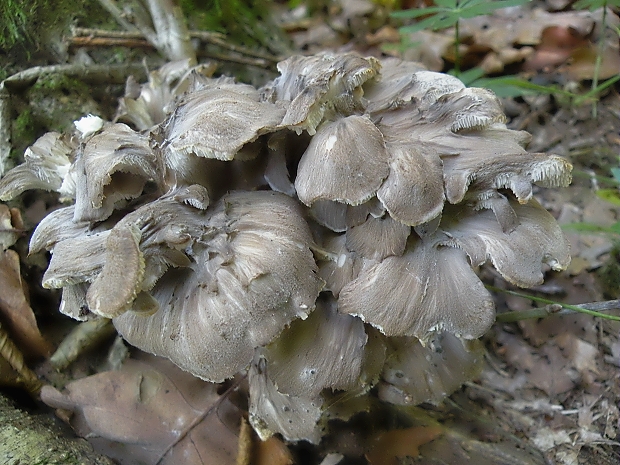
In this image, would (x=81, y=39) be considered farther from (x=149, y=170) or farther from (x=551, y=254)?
(x=551, y=254)

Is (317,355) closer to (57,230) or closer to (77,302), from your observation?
(77,302)

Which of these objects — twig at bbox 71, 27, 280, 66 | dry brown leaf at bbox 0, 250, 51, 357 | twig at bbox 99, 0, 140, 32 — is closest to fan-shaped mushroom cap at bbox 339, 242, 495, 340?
dry brown leaf at bbox 0, 250, 51, 357

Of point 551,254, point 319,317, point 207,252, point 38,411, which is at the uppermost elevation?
point 207,252

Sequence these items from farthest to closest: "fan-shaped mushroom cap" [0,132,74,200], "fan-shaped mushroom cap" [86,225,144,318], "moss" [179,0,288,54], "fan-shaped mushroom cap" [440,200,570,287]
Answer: "moss" [179,0,288,54], "fan-shaped mushroom cap" [0,132,74,200], "fan-shaped mushroom cap" [440,200,570,287], "fan-shaped mushroom cap" [86,225,144,318]

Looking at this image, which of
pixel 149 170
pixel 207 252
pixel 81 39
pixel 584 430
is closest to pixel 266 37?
pixel 81 39

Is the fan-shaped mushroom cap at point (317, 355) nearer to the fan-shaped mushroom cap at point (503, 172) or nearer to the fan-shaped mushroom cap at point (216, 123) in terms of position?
the fan-shaped mushroom cap at point (503, 172)

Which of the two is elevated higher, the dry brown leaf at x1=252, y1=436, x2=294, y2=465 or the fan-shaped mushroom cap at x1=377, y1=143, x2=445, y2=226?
the fan-shaped mushroom cap at x1=377, y1=143, x2=445, y2=226

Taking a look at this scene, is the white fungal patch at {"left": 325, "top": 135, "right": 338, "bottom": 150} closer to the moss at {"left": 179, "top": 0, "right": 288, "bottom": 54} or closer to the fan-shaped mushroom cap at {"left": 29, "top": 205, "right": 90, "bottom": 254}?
the fan-shaped mushroom cap at {"left": 29, "top": 205, "right": 90, "bottom": 254}
